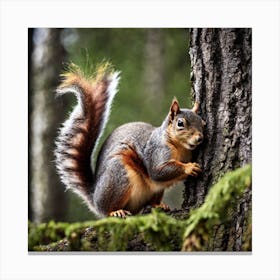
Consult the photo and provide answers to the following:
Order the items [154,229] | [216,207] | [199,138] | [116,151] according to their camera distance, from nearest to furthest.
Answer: [216,207]
[154,229]
[199,138]
[116,151]

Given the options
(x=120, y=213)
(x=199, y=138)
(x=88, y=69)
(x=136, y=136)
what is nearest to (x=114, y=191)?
(x=120, y=213)

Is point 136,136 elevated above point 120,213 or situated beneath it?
elevated above

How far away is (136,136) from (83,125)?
0.36 meters

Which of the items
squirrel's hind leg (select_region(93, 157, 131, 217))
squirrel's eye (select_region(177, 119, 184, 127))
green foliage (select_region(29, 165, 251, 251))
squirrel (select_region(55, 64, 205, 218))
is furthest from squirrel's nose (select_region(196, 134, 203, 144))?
squirrel's hind leg (select_region(93, 157, 131, 217))

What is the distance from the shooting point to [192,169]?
10.2 feet

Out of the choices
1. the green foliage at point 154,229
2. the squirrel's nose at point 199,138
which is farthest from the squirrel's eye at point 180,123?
the green foliage at point 154,229

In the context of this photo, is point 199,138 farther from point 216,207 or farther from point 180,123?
point 216,207

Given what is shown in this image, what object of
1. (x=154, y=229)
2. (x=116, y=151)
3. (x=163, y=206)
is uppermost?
(x=116, y=151)

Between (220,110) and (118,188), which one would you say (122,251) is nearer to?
(118,188)

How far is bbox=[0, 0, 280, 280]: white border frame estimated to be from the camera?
320cm

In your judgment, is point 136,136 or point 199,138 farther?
point 136,136
